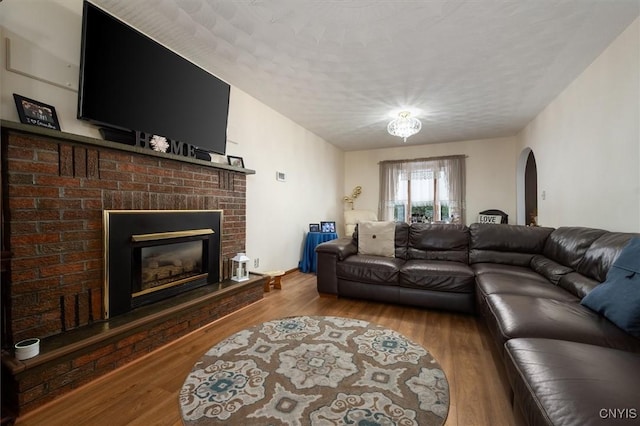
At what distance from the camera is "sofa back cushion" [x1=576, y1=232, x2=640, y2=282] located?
1662 millimetres

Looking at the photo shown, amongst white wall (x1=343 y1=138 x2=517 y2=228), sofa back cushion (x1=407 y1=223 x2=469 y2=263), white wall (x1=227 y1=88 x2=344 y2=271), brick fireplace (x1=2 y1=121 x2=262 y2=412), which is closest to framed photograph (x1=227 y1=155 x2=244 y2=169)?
white wall (x1=227 y1=88 x2=344 y2=271)

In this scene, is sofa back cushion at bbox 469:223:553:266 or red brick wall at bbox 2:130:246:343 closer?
red brick wall at bbox 2:130:246:343

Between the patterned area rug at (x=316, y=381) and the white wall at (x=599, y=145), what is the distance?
6.73 ft

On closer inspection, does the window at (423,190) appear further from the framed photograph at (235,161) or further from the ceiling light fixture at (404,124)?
the framed photograph at (235,161)

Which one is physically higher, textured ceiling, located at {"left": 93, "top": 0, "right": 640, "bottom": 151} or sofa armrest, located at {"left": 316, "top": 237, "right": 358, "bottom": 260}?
textured ceiling, located at {"left": 93, "top": 0, "right": 640, "bottom": 151}

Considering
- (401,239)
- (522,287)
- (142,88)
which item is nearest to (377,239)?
(401,239)

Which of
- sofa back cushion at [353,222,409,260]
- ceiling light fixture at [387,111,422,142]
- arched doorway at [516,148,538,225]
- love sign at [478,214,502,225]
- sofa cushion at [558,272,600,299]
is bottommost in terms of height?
sofa cushion at [558,272,600,299]

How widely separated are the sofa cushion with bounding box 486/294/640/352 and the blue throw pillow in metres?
0.04

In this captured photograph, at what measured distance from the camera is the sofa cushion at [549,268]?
2111 mm

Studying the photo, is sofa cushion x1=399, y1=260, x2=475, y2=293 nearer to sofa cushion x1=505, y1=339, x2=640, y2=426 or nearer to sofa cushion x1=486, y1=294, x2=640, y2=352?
sofa cushion x1=486, y1=294, x2=640, y2=352

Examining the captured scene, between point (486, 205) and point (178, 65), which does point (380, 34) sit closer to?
point (178, 65)

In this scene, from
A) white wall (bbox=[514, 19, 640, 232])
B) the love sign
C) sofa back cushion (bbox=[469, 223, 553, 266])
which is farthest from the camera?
the love sign

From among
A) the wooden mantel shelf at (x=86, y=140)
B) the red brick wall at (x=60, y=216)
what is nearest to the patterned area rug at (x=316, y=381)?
the red brick wall at (x=60, y=216)

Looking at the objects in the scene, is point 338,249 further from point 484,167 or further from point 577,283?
point 484,167
